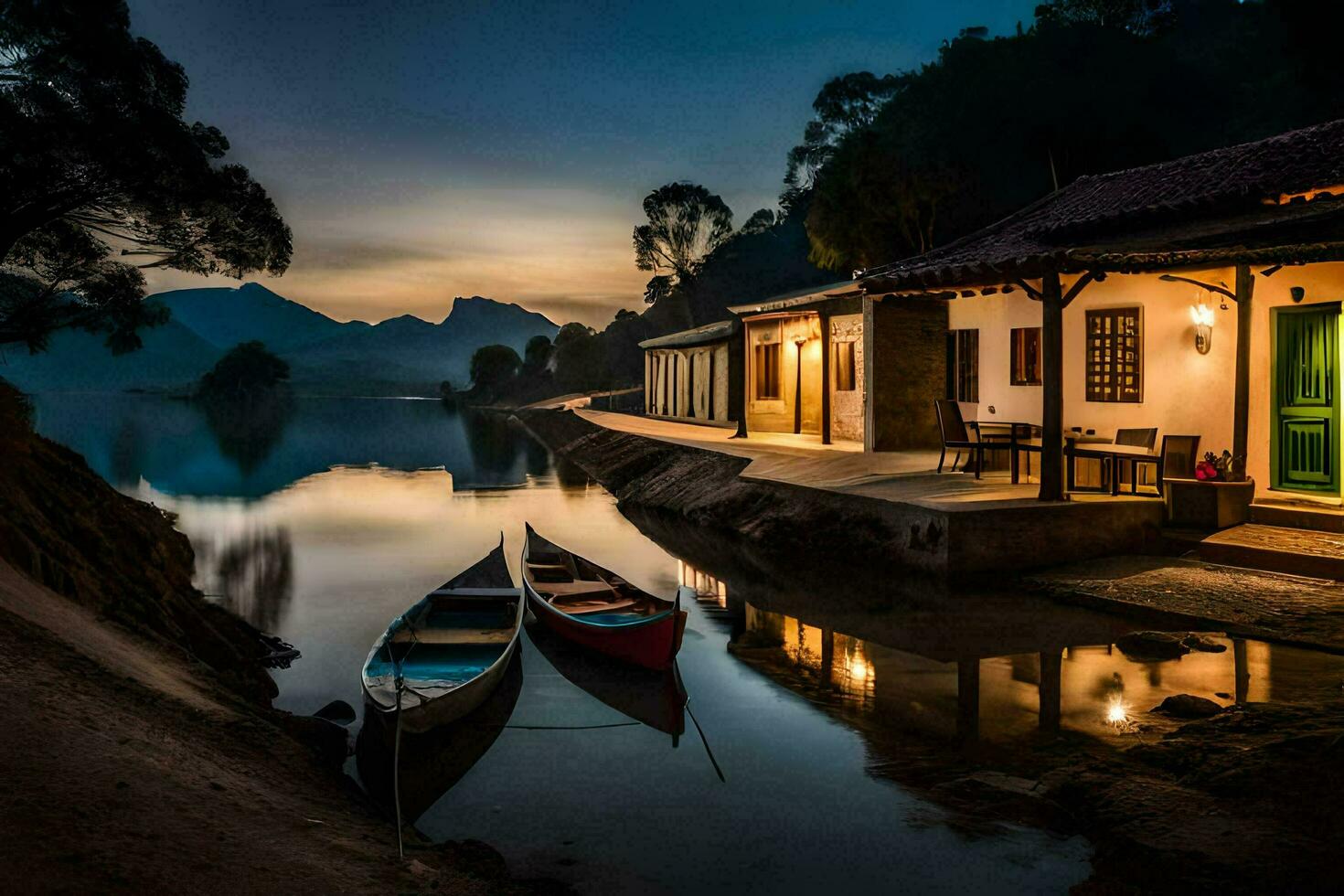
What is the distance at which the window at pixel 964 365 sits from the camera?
62.8ft

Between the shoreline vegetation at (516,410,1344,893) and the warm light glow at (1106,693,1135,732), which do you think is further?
the warm light glow at (1106,693,1135,732)

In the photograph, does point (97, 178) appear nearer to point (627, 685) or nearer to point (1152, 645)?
point (627, 685)

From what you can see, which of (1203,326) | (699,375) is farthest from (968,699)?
(699,375)

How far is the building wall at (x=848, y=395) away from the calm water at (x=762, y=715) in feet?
23.7

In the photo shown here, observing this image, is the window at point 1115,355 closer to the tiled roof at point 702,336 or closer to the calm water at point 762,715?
the calm water at point 762,715

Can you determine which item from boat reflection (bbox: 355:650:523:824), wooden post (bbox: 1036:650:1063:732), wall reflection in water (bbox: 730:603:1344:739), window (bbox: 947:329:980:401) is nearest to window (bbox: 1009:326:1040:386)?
window (bbox: 947:329:980:401)

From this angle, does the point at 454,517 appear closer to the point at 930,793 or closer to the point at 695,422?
the point at 695,422

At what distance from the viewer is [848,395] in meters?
24.9

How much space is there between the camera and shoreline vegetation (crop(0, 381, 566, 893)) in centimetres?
428

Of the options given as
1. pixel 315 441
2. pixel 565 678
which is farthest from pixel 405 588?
pixel 315 441

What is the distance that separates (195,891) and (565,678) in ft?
21.9

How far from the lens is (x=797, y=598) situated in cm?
1401

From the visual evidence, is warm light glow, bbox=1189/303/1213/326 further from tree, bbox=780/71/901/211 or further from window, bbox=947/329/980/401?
tree, bbox=780/71/901/211

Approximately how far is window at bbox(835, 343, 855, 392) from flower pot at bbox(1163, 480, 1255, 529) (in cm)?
1203
